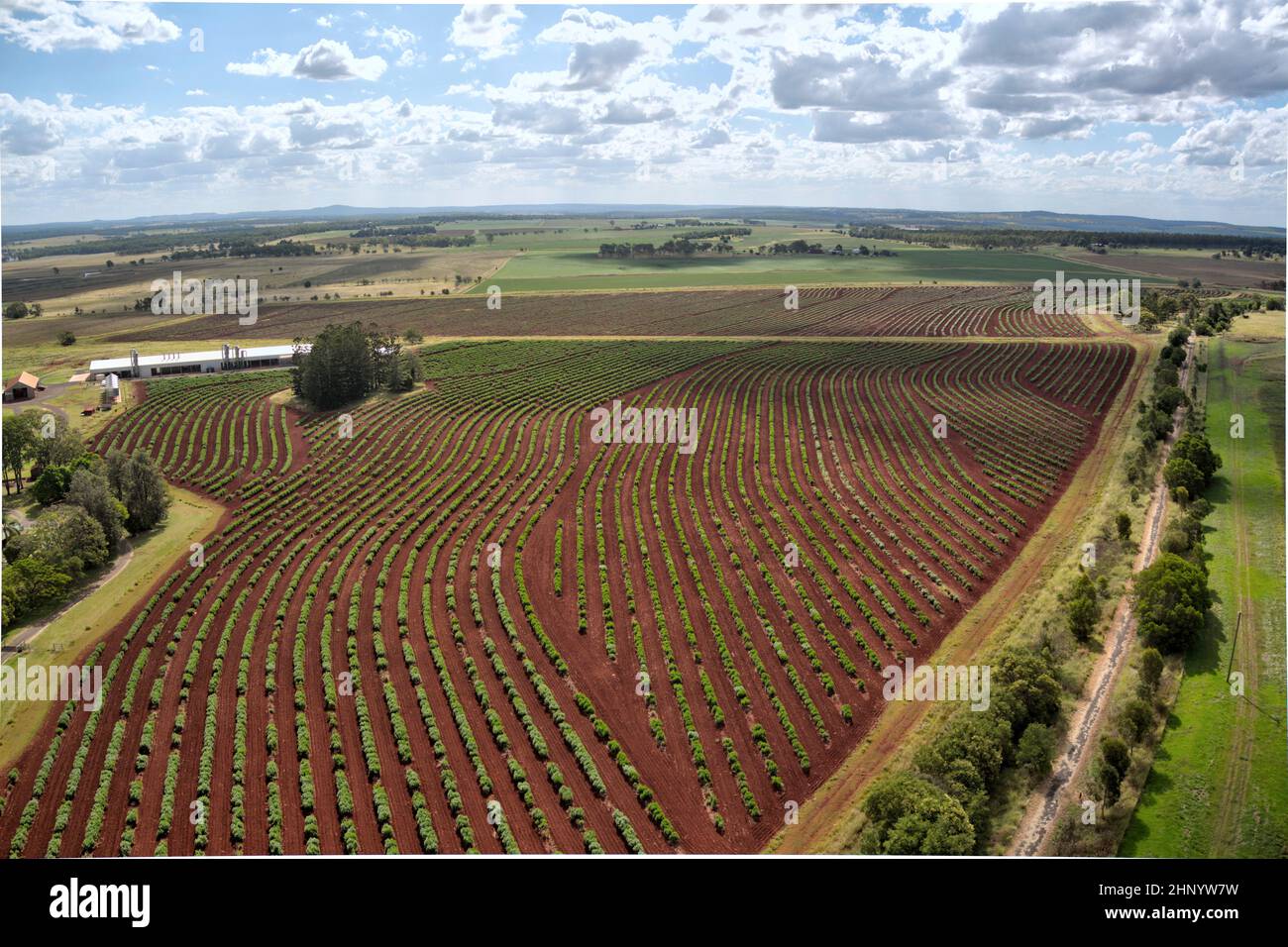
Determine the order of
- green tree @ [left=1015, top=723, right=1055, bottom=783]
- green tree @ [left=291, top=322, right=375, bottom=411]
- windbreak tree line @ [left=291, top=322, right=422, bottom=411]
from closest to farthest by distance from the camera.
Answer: green tree @ [left=1015, top=723, right=1055, bottom=783] → green tree @ [left=291, top=322, right=375, bottom=411] → windbreak tree line @ [left=291, top=322, right=422, bottom=411]

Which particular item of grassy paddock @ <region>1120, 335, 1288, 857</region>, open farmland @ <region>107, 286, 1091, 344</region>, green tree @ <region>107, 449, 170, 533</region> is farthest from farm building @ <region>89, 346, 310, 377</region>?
grassy paddock @ <region>1120, 335, 1288, 857</region>

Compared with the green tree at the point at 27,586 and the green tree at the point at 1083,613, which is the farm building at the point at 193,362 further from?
the green tree at the point at 1083,613

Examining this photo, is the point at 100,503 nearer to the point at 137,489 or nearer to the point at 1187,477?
the point at 137,489

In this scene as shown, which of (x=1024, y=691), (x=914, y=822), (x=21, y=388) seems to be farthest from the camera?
(x=21, y=388)

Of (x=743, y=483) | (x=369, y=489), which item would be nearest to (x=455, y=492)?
(x=369, y=489)

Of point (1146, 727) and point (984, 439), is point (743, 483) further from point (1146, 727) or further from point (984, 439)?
point (1146, 727)

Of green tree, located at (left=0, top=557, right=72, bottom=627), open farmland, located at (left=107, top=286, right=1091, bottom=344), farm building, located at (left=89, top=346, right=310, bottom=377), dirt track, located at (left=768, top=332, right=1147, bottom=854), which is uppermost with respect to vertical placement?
open farmland, located at (left=107, top=286, right=1091, bottom=344)

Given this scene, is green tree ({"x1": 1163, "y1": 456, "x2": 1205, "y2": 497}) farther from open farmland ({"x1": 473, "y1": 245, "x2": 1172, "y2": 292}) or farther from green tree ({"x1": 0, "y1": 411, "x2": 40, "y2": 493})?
open farmland ({"x1": 473, "y1": 245, "x2": 1172, "y2": 292})

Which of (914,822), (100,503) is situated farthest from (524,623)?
(100,503)
